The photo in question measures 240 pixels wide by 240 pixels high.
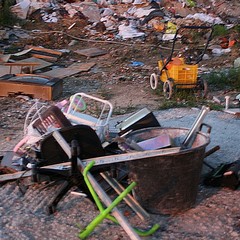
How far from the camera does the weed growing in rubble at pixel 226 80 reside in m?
9.31

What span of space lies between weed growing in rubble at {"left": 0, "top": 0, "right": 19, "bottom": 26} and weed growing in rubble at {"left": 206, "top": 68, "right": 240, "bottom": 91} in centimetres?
692

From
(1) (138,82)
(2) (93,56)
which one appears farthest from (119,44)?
(1) (138,82)

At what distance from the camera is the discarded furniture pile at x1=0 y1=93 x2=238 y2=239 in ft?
13.0

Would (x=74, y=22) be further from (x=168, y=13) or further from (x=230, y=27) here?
(x=230, y=27)

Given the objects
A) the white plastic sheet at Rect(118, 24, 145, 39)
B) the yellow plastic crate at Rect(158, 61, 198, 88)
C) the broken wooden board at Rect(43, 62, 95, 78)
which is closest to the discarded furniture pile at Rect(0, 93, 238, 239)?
the yellow plastic crate at Rect(158, 61, 198, 88)

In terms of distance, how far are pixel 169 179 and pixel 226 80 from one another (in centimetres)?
569

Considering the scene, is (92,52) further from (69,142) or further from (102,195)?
(102,195)

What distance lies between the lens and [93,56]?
12406mm

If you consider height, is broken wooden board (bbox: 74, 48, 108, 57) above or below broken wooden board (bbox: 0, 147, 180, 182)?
below

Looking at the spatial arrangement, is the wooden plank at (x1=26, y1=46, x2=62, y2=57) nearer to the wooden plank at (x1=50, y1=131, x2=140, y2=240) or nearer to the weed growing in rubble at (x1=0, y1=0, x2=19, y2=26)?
the weed growing in rubble at (x1=0, y1=0, x2=19, y2=26)

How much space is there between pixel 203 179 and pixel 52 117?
1393 millimetres

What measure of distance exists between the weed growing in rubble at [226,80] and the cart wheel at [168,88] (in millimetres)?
1208

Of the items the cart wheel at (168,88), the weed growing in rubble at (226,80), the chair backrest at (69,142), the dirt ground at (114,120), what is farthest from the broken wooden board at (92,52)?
the chair backrest at (69,142)

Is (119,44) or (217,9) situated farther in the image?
(217,9)
